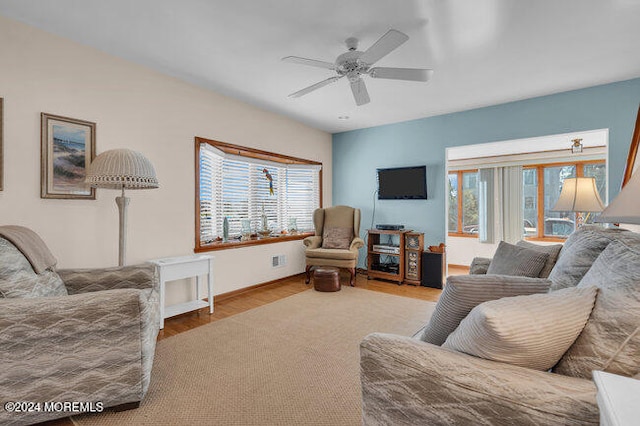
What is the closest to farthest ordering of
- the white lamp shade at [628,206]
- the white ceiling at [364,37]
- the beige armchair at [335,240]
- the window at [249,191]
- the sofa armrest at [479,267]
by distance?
the white lamp shade at [628,206], the white ceiling at [364,37], the sofa armrest at [479,267], the window at [249,191], the beige armchair at [335,240]

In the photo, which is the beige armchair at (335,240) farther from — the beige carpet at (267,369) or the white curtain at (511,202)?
the white curtain at (511,202)

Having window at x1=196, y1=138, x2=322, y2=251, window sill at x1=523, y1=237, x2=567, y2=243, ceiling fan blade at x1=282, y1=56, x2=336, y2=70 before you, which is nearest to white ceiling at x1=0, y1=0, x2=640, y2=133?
ceiling fan blade at x1=282, y1=56, x2=336, y2=70

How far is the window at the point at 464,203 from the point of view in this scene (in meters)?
6.22

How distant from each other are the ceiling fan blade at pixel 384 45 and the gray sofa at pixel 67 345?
2188mm

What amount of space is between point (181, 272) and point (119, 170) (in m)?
1.16

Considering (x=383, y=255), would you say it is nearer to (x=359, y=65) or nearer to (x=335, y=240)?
(x=335, y=240)

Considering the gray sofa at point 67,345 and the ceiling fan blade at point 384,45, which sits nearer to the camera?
the gray sofa at point 67,345

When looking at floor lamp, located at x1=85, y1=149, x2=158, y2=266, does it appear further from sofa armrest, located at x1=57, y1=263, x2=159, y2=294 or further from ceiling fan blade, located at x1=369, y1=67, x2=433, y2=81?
ceiling fan blade, located at x1=369, y1=67, x2=433, y2=81

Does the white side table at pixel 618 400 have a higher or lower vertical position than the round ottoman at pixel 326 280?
higher

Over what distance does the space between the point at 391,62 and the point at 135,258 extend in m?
3.17

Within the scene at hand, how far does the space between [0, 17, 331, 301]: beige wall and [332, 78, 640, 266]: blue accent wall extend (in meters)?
2.08

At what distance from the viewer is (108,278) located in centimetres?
223

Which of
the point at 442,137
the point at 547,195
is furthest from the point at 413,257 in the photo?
the point at 547,195

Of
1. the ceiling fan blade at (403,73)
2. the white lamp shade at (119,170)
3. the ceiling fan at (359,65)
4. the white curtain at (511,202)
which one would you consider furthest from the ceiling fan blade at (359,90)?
the white curtain at (511,202)
